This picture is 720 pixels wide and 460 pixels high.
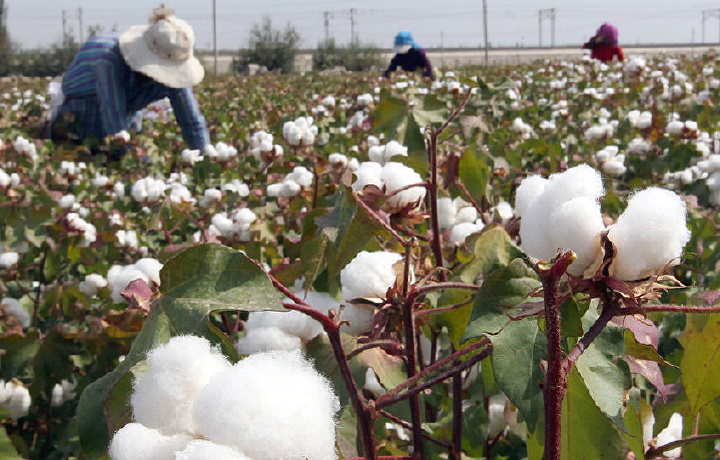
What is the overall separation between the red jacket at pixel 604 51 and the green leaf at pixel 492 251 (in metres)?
8.51

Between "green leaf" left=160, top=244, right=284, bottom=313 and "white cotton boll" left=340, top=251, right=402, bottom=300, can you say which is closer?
"green leaf" left=160, top=244, right=284, bottom=313

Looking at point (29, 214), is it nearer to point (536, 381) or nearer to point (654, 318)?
point (654, 318)

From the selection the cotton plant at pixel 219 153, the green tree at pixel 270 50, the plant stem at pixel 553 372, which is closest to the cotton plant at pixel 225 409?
the plant stem at pixel 553 372

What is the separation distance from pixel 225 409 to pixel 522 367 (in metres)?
0.21

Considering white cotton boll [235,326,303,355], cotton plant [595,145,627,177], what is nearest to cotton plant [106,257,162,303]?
white cotton boll [235,326,303,355]

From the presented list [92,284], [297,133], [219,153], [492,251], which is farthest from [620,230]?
[219,153]

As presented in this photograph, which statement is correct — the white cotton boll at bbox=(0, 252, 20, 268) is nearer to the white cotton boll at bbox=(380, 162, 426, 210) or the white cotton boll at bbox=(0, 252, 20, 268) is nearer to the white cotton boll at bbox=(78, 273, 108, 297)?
the white cotton boll at bbox=(78, 273, 108, 297)

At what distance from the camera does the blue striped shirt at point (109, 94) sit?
5.03 m

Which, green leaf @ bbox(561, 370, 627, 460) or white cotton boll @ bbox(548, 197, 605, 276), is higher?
white cotton boll @ bbox(548, 197, 605, 276)

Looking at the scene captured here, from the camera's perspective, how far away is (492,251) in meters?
0.85

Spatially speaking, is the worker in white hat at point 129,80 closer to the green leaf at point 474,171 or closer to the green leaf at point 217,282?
the green leaf at point 474,171

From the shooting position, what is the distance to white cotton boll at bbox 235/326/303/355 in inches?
30.1

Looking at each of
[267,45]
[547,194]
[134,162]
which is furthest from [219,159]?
[267,45]

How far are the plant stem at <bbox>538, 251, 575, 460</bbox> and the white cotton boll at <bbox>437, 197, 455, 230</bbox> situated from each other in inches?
35.9
